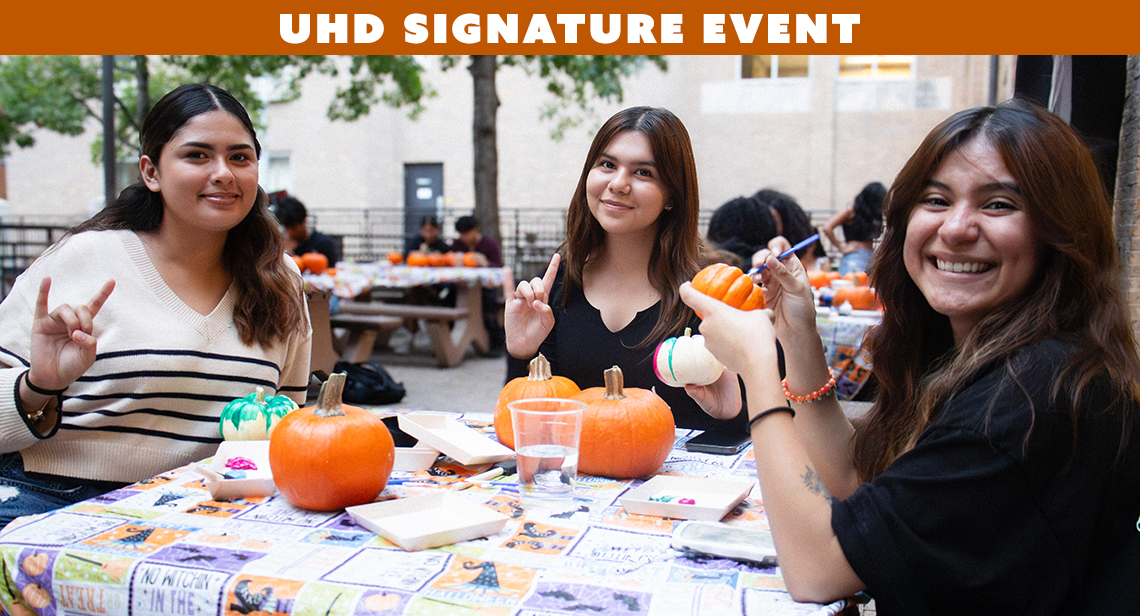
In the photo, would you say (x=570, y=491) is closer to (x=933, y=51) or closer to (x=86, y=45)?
(x=86, y=45)

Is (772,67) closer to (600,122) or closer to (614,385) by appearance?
(600,122)

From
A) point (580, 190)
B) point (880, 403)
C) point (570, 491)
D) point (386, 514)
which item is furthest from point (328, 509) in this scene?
point (580, 190)

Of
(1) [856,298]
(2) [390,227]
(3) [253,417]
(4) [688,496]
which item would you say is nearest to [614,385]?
(4) [688,496]

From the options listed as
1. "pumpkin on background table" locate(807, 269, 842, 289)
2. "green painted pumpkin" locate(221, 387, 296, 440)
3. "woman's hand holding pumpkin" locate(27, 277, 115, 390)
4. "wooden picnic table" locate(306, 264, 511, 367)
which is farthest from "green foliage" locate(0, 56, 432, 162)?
"green painted pumpkin" locate(221, 387, 296, 440)

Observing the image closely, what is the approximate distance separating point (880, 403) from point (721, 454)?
1.57 ft

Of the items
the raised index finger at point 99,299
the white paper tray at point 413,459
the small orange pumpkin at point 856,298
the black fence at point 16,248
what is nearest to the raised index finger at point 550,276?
the white paper tray at point 413,459

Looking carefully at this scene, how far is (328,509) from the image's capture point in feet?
5.40

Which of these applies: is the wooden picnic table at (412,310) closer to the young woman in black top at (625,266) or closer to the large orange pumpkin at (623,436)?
the young woman in black top at (625,266)

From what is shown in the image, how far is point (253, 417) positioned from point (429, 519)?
756 mm

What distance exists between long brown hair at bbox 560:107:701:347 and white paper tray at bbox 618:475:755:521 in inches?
43.4

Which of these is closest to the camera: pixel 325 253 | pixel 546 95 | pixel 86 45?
pixel 86 45

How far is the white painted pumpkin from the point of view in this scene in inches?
77.9

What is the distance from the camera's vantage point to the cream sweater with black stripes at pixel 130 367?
7.36 ft

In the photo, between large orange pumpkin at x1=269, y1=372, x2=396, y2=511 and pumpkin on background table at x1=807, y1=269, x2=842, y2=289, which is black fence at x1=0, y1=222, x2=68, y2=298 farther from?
pumpkin on background table at x1=807, y1=269, x2=842, y2=289
